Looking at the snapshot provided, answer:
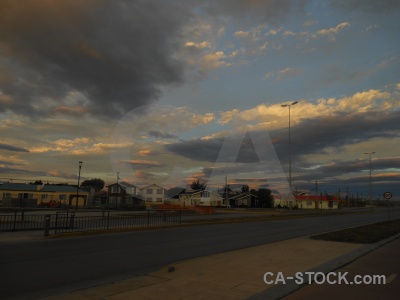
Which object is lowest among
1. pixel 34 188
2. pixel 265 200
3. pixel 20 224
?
pixel 20 224

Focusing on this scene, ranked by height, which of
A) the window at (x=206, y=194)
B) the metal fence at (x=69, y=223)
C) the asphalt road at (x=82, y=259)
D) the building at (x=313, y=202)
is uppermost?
the window at (x=206, y=194)

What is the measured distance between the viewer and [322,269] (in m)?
8.98

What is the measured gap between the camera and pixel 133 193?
76625 millimetres

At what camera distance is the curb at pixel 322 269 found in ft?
21.5

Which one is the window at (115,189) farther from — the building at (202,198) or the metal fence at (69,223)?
the metal fence at (69,223)

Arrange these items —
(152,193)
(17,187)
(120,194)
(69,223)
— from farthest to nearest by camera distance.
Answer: (152,193) < (120,194) < (17,187) < (69,223)

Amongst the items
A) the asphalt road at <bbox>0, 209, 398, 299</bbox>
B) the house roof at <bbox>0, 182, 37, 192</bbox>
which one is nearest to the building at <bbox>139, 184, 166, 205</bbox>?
the house roof at <bbox>0, 182, 37, 192</bbox>

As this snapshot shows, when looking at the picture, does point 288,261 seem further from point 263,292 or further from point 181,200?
point 181,200

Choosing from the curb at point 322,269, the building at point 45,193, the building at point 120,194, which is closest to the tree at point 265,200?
the building at point 120,194

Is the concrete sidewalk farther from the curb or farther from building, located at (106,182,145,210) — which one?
building, located at (106,182,145,210)

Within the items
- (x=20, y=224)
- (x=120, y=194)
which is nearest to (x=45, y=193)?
(x=120, y=194)

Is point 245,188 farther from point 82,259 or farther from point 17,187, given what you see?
point 82,259

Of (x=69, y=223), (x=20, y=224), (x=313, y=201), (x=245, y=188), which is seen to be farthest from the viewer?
(x=245, y=188)

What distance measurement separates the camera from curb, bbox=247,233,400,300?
6.56 metres
